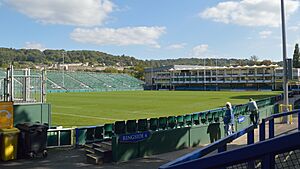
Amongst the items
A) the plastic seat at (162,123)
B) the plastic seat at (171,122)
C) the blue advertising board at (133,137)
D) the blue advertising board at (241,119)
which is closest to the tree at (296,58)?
the blue advertising board at (241,119)

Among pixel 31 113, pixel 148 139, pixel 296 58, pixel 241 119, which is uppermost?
pixel 296 58

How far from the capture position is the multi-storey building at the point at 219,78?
339 ft

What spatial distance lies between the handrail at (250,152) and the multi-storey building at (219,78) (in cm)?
9241

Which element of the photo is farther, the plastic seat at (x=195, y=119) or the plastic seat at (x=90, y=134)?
the plastic seat at (x=195, y=119)

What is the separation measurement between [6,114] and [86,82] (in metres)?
94.9

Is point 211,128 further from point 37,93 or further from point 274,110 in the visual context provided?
point 274,110

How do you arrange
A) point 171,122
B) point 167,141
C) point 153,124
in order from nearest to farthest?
point 167,141 → point 153,124 → point 171,122

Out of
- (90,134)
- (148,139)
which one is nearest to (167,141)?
(148,139)

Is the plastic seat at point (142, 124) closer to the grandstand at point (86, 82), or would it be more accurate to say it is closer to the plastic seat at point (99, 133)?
the plastic seat at point (99, 133)

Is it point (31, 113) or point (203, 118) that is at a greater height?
point (31, 113)

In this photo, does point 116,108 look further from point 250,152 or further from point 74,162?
point 250,152

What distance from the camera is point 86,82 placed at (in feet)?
346

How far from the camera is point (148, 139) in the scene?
11117mm

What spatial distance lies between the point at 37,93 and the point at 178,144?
29.3 feet
